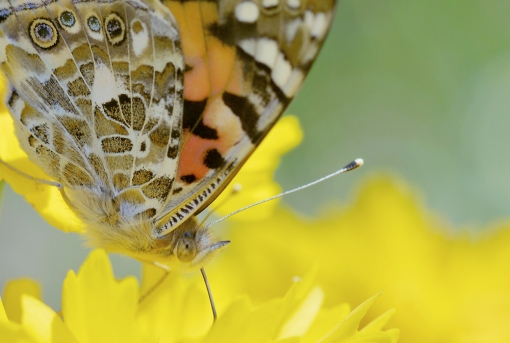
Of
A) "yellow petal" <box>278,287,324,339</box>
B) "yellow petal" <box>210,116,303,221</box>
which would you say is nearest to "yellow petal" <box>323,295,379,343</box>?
"yellow petal" <box>278,287,324,339</box>

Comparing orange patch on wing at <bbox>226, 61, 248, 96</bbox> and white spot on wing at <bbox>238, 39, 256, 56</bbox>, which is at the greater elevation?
white spot on wing at <bbox>238, 39, 256, 56</bbox>

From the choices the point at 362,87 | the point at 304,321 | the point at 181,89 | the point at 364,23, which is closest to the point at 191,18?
the point at 181,89

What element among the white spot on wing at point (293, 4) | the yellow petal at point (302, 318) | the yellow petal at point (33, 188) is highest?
the white spot on wing at point (293, 4)

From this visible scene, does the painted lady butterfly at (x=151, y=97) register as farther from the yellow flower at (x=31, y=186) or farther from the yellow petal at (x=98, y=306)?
the yellow petal at (x=98, y=306)

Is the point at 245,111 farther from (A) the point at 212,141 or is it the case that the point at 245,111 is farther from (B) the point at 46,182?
(B) the point at 46,182

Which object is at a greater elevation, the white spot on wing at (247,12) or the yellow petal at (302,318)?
the white spot on wing at (247,12)

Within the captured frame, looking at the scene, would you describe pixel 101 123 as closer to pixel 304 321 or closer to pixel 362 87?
pixel 304 321

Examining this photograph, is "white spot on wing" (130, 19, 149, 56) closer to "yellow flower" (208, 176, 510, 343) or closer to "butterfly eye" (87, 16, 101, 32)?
"butterfly eye" (87, 16, 101, 32)

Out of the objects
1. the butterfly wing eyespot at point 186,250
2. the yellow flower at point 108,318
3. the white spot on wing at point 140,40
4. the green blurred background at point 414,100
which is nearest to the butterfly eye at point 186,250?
the butterfly wing eyespot at point 186,250
